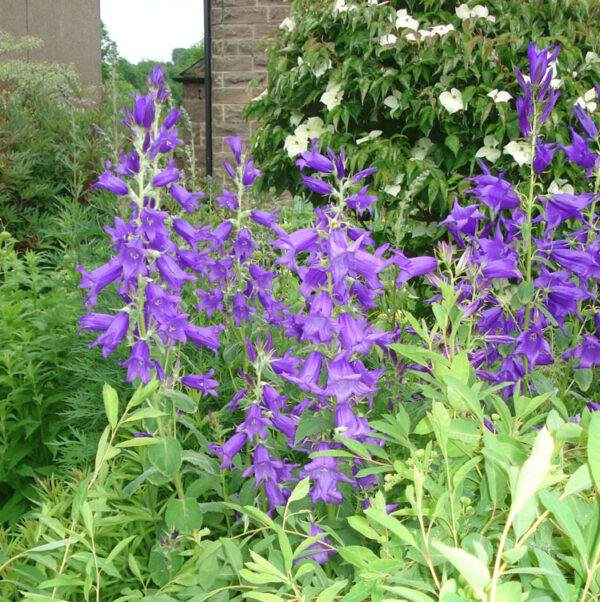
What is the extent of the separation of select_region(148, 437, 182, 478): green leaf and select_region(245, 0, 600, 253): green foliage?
2.26m

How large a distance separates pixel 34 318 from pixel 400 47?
8.04 ft

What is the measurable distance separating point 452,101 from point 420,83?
31 centimetres

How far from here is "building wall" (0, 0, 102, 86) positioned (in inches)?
514

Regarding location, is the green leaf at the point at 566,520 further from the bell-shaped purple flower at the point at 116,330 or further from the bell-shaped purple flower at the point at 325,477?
A: the bell-shaped purple flower at the point at 116,330

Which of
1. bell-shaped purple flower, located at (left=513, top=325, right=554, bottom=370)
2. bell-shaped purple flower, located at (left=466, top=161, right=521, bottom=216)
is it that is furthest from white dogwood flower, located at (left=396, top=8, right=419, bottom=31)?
bell-shaped purple flower, located at (left=513, top=325, right=554, bottom=370)

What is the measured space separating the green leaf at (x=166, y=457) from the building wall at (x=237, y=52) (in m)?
6.96

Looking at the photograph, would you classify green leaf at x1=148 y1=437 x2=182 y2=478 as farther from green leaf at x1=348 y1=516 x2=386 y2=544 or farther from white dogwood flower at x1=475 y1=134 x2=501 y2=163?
white dogwood flower at x1=475 y1=134 x2=501 y2=163

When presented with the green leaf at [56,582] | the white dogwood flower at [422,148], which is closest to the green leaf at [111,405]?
the green leaf at [56,582]

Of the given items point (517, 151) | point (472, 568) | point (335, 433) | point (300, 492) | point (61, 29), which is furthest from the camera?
point (61, 29)

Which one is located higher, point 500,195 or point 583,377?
point 500,195

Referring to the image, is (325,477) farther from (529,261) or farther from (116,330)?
(529,261)

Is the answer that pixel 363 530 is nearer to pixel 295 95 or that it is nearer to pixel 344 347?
pixel 344 347

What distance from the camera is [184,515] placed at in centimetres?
132

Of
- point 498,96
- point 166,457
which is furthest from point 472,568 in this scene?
point 498,96
